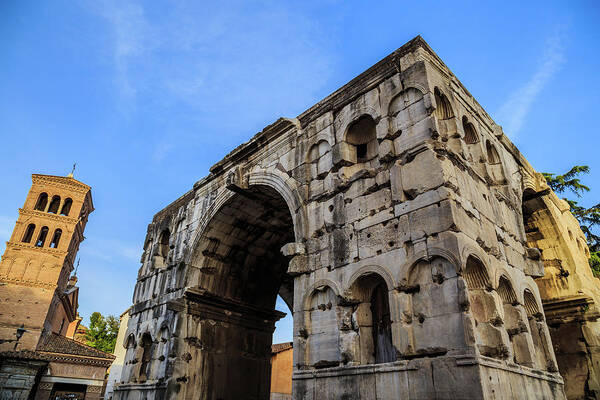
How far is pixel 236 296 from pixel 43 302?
22.9 m

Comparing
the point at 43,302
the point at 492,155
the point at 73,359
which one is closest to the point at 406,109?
the point at 492,155

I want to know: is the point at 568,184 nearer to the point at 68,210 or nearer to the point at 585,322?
the point at 585,322

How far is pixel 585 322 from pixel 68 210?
1348 inches

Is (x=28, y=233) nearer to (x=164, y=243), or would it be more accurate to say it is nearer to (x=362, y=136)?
(x=164, y=243)

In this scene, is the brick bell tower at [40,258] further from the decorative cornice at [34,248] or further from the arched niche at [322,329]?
the arched niche at [322,329]

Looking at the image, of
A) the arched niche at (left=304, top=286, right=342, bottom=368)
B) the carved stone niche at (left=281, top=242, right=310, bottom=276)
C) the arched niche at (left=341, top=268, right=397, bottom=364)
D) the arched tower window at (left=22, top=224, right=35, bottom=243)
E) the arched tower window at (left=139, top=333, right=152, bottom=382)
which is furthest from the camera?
the arched tower window at (left=22, top=224, right=35, bottom=243)

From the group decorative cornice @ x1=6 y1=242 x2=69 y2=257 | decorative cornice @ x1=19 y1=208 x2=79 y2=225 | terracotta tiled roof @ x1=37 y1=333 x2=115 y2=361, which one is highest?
decorative cornice @ x1=19 y1=208 x2=79 y2=225

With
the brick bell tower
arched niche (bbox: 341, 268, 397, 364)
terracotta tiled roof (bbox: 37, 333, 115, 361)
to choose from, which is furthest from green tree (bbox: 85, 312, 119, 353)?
arched niche (bbox: 341, 268, 397, 364)

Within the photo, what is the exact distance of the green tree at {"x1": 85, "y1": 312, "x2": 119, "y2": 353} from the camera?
37.5 meters

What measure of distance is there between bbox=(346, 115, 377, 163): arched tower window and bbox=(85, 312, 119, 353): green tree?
Answer: 37665 millimetres

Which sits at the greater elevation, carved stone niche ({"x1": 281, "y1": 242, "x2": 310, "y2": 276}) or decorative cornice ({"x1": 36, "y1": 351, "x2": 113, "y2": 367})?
decorative cornice ({"x1": 36, "y1": 351, "x2": 113, "y2": 367})

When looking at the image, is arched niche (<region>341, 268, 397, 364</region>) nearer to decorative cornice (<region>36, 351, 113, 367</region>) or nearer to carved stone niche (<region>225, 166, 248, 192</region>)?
carved stone niche (<region>225, 166, 248, 192</region>)

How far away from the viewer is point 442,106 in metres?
7.11

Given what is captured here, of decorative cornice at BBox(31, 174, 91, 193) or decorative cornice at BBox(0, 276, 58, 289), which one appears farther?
decorative cornice at BBox(31, 174, 91, 193)
